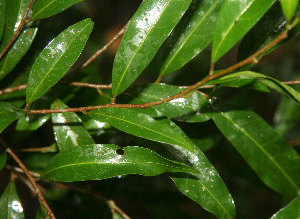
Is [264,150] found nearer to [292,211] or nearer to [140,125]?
[292,211]

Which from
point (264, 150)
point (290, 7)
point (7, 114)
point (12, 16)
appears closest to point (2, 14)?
point (12, 16)

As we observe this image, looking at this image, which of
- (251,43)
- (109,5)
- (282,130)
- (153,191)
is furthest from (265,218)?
(109,5)

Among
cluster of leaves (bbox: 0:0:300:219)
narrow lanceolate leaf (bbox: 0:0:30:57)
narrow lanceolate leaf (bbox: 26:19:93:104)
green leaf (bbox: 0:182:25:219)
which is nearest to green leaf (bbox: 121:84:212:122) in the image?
cluster of leaves (bbox: 0:0:300:219)

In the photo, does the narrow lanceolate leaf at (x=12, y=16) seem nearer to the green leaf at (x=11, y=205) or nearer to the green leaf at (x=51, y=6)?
the green leaf at (x=51, y=6)

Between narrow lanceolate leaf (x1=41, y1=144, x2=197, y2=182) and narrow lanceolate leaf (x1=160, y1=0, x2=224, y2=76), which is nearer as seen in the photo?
narrow lanceolate leaf (x1=41, y1=144, x2=197, y2=182)

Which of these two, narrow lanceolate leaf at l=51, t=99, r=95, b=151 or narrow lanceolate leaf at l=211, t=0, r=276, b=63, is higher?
narrow lanceolate leaf at l=211, t=0, r=276, b=63

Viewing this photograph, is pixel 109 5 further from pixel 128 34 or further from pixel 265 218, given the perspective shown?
pixel 265 218

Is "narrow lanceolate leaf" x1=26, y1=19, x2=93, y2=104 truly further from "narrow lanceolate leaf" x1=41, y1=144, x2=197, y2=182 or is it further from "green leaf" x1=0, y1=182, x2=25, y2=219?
"green leaf" x1=0, y1=182, x2=25, y2=219
